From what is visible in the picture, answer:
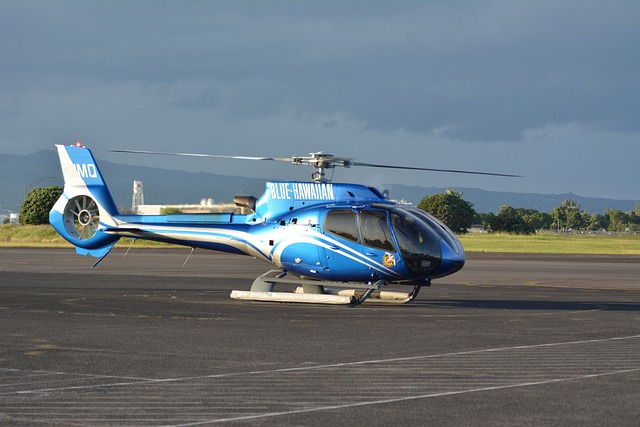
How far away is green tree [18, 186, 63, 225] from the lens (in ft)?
427

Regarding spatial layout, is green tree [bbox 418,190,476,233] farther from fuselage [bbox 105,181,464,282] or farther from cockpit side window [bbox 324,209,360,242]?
cockpit side window [bbox 324,209,360,242]

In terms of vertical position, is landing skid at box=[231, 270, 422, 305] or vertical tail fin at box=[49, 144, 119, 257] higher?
vertical tail fin at box=[49, 144, 119, 257]

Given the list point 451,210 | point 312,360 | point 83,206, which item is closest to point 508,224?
point 451,210

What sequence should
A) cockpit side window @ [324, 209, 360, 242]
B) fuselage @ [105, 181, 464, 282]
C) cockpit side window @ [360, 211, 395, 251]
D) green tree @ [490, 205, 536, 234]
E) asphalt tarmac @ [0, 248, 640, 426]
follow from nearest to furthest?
asphalt tarmac @ [0, 248, 640, 426]
fuselage @ [105, 181, 464, 282]
cockpit side window @ [360, 211, 395, 251]
cockpit side window @ [324, 209, 360, 242]
green tree @ [490, 205, 536, 234]

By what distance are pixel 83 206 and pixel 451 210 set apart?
155111 millimetres

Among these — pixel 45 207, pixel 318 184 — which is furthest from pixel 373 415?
pixel 45 207

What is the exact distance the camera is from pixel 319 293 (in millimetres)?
27547

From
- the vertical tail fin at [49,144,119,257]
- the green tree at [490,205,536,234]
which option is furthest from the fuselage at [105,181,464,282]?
the green tree at [490,205,536,234]

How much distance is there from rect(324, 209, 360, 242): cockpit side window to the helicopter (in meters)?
0.03

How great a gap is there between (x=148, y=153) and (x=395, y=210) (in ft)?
23.3

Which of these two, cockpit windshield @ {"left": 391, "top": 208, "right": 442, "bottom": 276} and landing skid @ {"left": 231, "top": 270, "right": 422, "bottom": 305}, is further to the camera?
landing skid @ {"left": 231, "top": 270, "right": 422, "bottom": 305}

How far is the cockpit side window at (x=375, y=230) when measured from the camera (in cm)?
2503

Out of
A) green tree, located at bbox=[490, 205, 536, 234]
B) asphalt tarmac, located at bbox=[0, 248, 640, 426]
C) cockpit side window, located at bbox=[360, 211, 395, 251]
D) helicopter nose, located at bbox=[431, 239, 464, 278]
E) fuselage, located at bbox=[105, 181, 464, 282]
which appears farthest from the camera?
green tree, located at bbox=[490, 205, 536, 234]

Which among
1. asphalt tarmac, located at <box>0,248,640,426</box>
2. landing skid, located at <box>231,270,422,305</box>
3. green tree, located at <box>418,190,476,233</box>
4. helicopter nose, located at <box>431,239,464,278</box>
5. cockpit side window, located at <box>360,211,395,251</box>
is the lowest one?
asphalt tarmac, located at <box>0,248,640,426</box>
